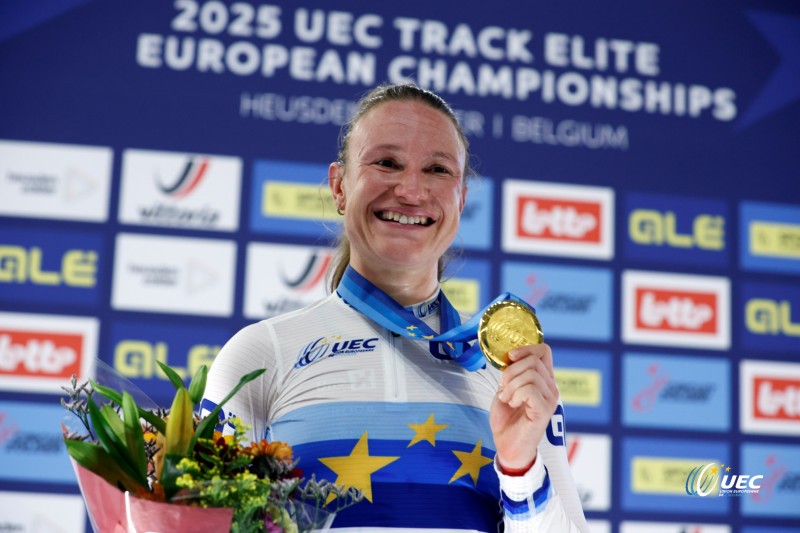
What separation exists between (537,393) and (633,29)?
10.9 feet

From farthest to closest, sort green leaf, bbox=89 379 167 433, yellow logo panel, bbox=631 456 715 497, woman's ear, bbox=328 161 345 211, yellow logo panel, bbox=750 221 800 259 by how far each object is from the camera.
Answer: yellow logo panel, bbox=750 221 800 259, yellow logo panel, bbox=631 456 715 497, woman's ear, bbox=328 161 345 211, green leaf, bbox=89 379 167 433

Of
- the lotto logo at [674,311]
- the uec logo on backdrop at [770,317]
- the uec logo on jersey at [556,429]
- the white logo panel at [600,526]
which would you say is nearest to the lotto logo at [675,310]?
the lotto logo at [674,311]

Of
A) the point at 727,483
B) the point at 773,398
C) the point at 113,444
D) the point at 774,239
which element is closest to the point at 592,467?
the point at 727,483

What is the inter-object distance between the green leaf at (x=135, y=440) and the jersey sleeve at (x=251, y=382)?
1.20ft

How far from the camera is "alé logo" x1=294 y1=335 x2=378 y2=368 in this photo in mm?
1528

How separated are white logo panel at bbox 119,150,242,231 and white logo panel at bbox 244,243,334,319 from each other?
17 cm

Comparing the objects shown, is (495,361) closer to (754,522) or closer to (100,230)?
(100,230)

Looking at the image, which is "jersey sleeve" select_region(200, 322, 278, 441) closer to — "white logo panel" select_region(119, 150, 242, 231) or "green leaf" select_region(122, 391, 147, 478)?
"green leaf" select_region(122, 391, 147, 478)

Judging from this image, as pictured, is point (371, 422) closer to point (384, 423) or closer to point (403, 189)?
point (384, 423)

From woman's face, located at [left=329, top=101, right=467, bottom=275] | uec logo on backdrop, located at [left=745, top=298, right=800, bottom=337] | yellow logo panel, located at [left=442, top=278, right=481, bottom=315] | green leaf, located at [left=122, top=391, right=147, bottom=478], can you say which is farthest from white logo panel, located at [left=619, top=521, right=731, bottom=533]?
green leaf, located at [left=122, top=391, right=147, bottom=478]

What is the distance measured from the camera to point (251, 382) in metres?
1.47

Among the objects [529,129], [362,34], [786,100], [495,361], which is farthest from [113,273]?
[786,100]

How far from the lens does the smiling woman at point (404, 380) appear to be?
1.37 metres

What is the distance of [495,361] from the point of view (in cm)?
133
